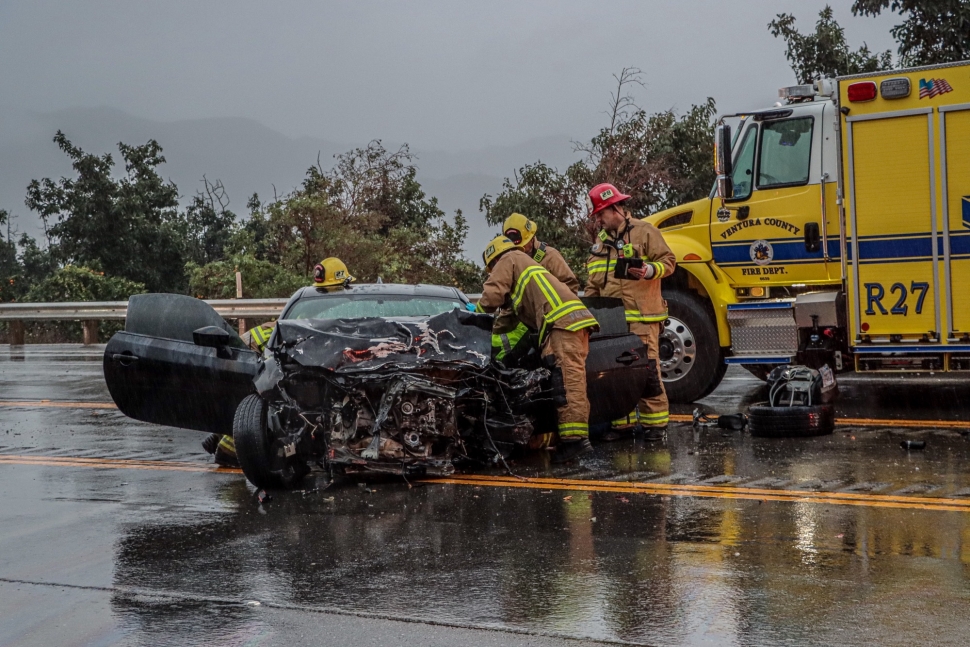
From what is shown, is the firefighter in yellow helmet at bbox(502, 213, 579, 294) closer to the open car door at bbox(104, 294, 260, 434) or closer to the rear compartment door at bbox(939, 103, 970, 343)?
the open car door at bbox(104, 294, 260, 434)

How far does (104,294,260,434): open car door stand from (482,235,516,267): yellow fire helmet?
1876mm

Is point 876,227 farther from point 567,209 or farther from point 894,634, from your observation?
point 567,209

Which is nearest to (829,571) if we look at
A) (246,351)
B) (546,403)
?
(546,403)

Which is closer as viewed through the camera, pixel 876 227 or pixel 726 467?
pixel 726 467

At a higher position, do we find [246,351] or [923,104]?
[923,104]

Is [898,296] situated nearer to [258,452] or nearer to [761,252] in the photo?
[761,252]

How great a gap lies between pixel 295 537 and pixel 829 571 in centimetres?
278

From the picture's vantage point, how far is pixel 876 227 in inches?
378

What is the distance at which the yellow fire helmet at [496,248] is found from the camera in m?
8.42

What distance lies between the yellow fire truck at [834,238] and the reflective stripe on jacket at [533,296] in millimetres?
2662

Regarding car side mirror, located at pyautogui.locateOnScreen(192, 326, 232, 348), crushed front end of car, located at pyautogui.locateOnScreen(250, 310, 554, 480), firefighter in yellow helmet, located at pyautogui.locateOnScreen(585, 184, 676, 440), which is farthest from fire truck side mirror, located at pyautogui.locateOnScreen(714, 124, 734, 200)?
car side mirror, located at pyautogui.locateOnScreen(192, 326, 232, 348)

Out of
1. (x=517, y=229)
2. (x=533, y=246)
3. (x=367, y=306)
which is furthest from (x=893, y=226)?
(x=367, y=306)

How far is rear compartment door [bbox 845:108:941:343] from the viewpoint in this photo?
9.41 metres

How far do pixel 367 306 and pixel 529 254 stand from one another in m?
1.52
